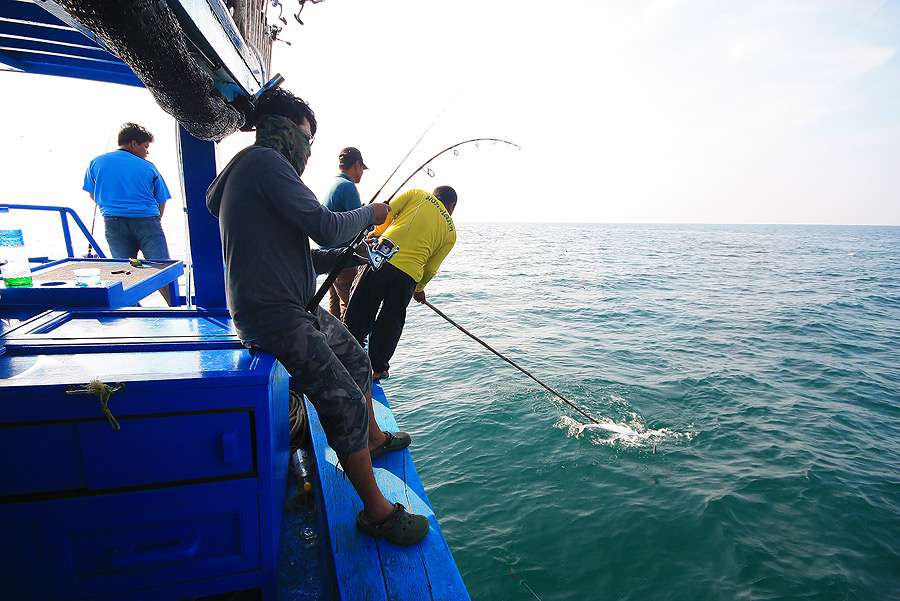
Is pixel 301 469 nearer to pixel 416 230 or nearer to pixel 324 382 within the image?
pixel 324 382

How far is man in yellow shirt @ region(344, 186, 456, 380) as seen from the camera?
11.9 ft

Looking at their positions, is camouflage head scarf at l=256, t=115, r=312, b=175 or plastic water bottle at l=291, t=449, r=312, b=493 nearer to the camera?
camouflage head scarf at l=256, t=115, r=312, b=175

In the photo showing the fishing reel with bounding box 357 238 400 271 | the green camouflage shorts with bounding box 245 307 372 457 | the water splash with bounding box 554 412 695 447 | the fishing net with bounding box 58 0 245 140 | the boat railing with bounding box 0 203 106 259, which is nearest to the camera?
the fishing net with bounding box 58 0 245 140

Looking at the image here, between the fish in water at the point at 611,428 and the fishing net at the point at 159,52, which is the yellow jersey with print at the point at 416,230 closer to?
the fishing net at the point at 159,52

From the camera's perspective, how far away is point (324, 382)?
191 cm

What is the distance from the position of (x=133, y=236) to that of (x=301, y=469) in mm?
3627

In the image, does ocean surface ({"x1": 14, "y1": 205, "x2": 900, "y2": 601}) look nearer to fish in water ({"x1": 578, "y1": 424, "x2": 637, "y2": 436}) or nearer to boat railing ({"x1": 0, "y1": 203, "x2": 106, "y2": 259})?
fish in water ({"x1": 578, "y1": 424, "x2": 637, "y2": 436})

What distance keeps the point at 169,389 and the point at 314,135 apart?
1387mm

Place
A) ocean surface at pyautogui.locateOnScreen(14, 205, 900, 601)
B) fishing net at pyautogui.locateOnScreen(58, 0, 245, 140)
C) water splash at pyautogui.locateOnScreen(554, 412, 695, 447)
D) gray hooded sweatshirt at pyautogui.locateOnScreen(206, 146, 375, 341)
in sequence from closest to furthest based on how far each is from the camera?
fishing net at pyautogui.locateOnScreen(58, 0, 245, 140)
gray hooded sweatshirt at pyautogui.locateOnScreen(206, 146, 375, 341)
ocean surface at pyautogui.locateOnScreen(14, 205, 900, 601)
water splash at pyautogui.locateOnScreen(554, 412, 695, 447)

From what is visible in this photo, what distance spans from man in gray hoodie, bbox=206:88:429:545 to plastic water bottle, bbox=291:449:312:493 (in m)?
0.62

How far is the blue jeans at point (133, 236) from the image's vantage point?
14.7 ft

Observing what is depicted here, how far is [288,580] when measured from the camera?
2.05m

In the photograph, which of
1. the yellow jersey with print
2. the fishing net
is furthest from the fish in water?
the fishing net

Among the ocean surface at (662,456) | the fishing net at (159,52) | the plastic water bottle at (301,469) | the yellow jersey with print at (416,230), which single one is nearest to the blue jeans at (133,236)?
the ocean surface at (662,456)
